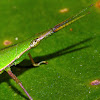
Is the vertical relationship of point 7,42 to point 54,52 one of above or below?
above

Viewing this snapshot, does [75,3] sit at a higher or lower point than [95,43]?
higher

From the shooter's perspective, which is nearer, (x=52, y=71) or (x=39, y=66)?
(x=52, y=71)

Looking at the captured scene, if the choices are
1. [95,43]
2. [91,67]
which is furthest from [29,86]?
[95,43]

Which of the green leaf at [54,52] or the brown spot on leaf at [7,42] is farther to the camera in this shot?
the brown spot on leaf at [7,42]

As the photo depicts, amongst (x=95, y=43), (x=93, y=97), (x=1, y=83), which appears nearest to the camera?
(x=93, y=97)

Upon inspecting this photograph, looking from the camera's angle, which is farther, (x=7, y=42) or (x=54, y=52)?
Answer: (x=7, y=42)

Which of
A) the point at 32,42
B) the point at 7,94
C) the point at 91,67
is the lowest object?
the point at 91,67

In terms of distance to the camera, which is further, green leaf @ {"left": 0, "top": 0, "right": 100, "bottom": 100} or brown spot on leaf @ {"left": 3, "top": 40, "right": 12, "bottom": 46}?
brown spot on leaf @ {"left": 3, "top": 40, "right": 12, "bottom": 46}

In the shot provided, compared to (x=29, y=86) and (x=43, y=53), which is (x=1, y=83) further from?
(x=43, y=53)
